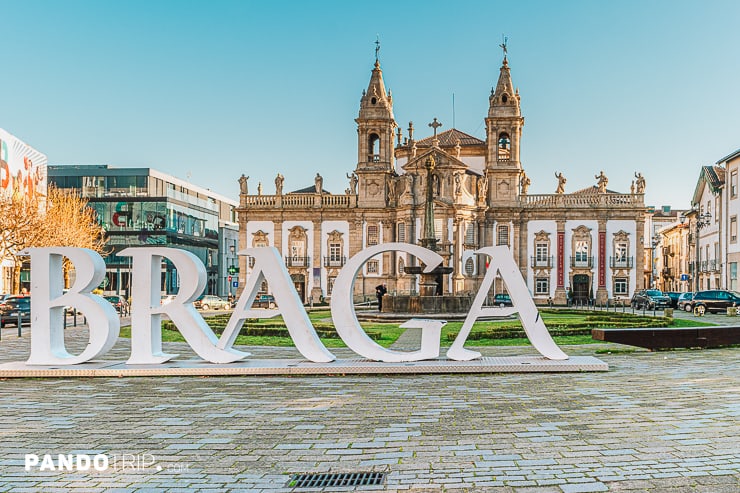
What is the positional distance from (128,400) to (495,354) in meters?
8.56

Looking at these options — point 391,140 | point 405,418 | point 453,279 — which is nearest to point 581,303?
point 453,279

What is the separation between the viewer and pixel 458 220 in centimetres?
5831

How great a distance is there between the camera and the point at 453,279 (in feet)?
192

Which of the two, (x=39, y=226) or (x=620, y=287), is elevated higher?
(x=39, y=226)

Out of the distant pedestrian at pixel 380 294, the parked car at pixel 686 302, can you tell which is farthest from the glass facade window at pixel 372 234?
the parked car at pixel 686 302

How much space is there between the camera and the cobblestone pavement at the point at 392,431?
6.25 meters

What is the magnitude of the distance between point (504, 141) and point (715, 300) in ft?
92.6

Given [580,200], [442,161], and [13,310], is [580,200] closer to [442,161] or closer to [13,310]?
[442,161]

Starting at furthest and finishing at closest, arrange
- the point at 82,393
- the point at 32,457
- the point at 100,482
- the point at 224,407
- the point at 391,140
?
the point at 391,140
the point at 82,393
the point at 224,407
the point at 32,457
the point at 100,482

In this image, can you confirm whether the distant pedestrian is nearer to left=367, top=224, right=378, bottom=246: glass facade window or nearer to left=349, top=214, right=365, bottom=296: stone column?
left=349, top=214, right=365, bottom=296: stone column

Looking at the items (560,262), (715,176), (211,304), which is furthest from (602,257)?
(211,304)

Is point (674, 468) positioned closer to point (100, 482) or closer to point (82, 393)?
point (100, 482)

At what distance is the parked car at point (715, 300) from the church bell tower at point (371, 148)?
29.3 m

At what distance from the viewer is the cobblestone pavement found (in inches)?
246
